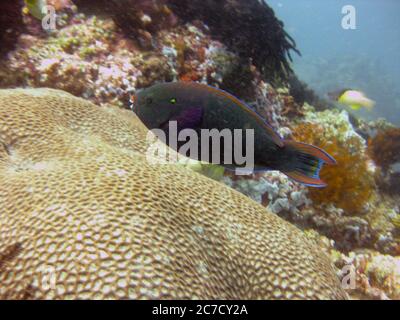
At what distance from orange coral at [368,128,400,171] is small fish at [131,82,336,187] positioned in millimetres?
6326

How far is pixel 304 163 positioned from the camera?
2.03 m

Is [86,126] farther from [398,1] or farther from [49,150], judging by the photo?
[398,1]

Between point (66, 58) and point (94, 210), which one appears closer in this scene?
point (94, 210)

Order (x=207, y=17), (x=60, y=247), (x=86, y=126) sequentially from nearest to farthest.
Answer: (x=60, y=247) → (x=86, y=126) → (x=207, y=17)

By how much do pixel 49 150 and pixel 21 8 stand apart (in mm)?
3145

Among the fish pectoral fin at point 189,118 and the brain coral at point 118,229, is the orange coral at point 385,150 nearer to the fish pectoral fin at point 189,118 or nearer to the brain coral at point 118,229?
the brain coral at point 118,229

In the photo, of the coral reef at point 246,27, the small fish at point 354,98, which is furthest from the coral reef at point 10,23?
the small fish at point 354,98

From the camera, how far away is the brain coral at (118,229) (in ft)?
5.31

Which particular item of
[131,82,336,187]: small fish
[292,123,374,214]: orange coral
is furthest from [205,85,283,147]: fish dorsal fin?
[292,123,374,214]: orange coral

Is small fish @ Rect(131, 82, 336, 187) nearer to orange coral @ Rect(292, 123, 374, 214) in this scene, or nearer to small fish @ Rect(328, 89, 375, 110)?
orange coral @ Rect(292, 123, 374, 214)

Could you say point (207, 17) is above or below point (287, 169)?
above
